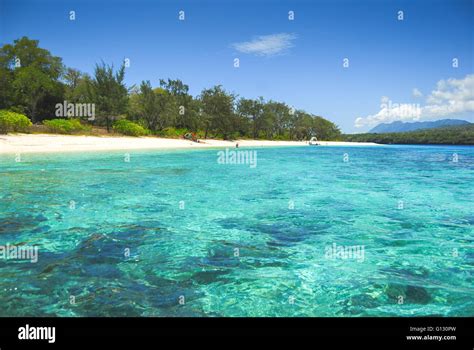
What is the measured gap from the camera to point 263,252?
6.87 meters

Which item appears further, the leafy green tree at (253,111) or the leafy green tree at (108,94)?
the leafy green tree at (253,111)

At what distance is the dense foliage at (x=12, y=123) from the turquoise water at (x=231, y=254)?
2532cm

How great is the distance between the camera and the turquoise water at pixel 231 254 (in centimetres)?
473

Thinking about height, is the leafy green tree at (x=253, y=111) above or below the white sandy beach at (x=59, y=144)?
above

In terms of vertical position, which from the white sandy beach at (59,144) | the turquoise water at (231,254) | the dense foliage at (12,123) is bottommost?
the turquoise water at (231,254)

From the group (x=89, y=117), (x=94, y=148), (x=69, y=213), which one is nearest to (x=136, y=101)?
(x=89, y=117)

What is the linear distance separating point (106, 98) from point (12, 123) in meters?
20.2

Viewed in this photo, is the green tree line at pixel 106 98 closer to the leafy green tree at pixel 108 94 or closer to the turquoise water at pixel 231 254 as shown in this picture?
the leafy green tree at pixel 108 94

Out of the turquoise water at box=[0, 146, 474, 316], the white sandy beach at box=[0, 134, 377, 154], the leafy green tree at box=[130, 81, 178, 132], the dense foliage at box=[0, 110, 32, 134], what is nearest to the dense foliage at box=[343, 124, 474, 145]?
the leafy green tree at box=[130, 81, 178, 132]

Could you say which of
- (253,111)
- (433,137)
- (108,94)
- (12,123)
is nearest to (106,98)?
(108,94)

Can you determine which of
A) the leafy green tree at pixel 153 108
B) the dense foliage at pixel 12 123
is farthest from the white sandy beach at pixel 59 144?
the leafy green tree at pixel 153 108

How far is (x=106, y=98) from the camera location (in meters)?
54.3

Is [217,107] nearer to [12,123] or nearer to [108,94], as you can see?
[108,94]
